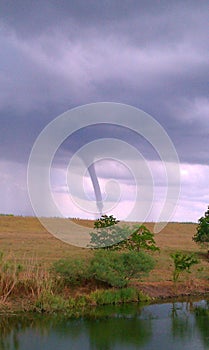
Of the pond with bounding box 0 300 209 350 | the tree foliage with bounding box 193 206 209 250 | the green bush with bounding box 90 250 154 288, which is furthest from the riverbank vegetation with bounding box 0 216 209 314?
the tree foliage with bounding box 193 206 209 250

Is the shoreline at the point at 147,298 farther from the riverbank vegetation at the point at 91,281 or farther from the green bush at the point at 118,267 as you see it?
the green bush at the point at 118,267

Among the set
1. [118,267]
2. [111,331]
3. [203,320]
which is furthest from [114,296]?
[111,331]

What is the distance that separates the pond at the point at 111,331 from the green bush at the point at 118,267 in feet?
4.47

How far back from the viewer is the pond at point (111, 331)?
1499 centimetres

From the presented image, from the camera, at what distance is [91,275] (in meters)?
21.0

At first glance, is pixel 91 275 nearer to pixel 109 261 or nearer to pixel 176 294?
pixel 109 261

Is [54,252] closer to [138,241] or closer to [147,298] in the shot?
[138,241]

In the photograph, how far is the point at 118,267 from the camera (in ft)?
69.2

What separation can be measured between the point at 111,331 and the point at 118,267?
15.5 ft

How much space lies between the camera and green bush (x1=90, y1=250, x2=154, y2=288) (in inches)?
819

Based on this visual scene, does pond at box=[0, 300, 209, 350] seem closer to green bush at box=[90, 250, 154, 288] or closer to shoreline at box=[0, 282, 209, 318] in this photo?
shoreline at box=[0, 282, 209, 318]

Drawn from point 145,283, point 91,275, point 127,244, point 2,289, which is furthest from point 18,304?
point 127,244

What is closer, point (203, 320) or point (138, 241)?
point (203, 320)

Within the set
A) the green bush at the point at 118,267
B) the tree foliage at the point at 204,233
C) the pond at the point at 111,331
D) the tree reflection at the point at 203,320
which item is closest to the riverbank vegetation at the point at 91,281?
the green bush at the point at 118,267
